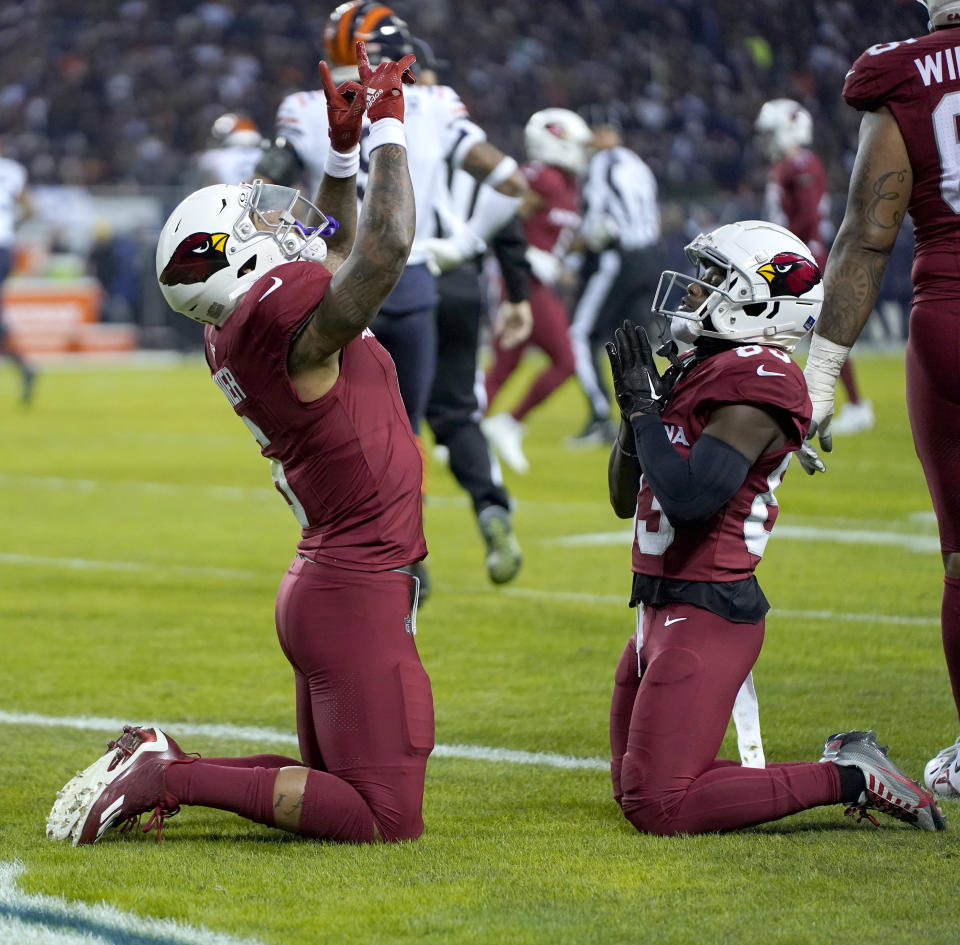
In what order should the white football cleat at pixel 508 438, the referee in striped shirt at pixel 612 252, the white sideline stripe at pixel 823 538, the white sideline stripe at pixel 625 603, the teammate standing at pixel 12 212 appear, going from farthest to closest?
the teammate standing at pixel 12 212 → the referee in striped shirt at pixel 612 252 → the white football cleat at pixel 508 438 → the white sideline stripe at pixel 823 538 → the white sideline stripe at pixel 625 603

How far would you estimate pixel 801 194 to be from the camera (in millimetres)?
12578

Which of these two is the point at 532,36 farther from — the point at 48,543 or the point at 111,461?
the point at 48,543

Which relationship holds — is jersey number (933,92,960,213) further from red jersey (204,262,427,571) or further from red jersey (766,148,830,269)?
red jersey (766,148,830,269)

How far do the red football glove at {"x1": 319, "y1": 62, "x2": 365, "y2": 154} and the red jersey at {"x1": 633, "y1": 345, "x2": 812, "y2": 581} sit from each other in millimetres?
916

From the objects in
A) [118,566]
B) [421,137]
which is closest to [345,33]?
[421,137]

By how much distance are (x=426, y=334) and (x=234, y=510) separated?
316cm

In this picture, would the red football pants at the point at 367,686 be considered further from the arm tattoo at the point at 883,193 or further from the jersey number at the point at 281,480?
the arm tattoo at the point at 883,193

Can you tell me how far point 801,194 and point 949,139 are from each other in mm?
9075

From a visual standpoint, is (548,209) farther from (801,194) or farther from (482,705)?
(482,705)

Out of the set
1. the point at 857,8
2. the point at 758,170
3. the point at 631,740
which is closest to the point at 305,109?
the point at 857,8

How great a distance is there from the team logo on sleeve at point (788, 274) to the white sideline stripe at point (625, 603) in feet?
8.45

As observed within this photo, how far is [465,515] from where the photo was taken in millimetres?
8945

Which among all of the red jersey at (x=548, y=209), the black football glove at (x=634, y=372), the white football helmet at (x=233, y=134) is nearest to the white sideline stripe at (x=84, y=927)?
the black football glove at (x=634, y=372)

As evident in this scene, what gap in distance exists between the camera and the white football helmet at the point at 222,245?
3.43 meters
